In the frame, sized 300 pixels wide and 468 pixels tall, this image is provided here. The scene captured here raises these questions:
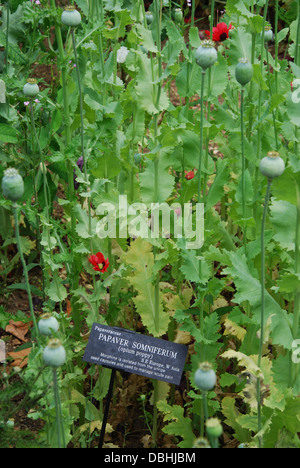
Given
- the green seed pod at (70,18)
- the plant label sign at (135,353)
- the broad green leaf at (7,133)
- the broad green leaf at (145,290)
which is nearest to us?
the green seed pod at (70,18)

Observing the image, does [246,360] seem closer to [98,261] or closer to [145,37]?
[98,261]

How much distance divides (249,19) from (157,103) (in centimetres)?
37

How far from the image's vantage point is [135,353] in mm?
1733

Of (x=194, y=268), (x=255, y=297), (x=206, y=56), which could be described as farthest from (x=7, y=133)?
(x=255, y=297)

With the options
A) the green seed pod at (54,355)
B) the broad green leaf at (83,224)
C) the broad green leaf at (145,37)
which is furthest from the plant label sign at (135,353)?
the broad green leaf at (145,37)

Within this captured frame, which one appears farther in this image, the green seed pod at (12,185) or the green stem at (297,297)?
the green stem at (297,297)

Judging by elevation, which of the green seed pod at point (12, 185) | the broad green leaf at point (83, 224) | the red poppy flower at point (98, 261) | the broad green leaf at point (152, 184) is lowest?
the green seed pod at point (12, 185)

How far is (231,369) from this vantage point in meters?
2.27

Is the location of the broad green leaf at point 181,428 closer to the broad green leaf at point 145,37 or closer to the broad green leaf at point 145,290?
the broad green leaf at point 145,290

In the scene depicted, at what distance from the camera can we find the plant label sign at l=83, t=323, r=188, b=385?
1725 mm

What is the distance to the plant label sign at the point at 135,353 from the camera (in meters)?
1.72

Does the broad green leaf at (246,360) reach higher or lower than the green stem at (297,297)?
lower

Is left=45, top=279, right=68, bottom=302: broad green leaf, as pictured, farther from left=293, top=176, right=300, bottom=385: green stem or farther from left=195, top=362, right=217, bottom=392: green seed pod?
left=195, top=362, right=217, bottom=392: green seed pod
